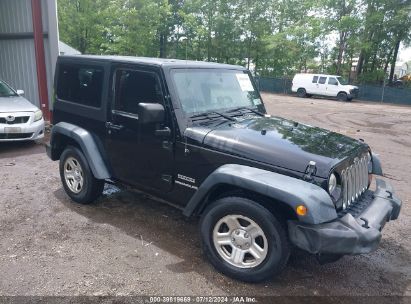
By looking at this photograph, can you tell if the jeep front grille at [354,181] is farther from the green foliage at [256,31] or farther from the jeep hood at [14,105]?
the green foliage at [256,31]

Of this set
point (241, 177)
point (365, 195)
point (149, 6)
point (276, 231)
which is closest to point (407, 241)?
point (365, 195)

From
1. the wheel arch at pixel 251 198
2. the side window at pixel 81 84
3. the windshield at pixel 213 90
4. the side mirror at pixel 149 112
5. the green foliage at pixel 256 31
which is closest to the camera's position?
the wheel arch at pixel 251 198

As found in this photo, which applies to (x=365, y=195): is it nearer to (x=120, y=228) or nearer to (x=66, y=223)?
(x=120, y=228)

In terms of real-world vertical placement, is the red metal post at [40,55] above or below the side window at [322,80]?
above

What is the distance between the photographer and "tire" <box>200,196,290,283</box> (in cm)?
310

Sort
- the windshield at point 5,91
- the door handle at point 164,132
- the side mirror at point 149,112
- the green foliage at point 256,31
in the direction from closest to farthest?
the side mirror at point 149,112 < the door handle at point 164,132 < the windshield at point 5,91 < the green foliage at point 256,31

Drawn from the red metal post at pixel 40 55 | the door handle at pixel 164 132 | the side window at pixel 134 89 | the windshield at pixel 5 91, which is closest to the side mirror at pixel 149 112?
the door handle at pixel 164 132

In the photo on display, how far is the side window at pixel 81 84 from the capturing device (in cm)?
451

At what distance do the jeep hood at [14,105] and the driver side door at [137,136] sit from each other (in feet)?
14.8

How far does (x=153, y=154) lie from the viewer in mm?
4008

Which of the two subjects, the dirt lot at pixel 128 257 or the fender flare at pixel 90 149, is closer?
the dirt lot at pixel 128 257

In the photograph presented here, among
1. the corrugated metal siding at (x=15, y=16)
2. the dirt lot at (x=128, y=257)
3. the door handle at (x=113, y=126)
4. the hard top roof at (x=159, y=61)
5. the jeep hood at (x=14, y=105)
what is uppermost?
the corrugated metal siding at (x=15, y=16)

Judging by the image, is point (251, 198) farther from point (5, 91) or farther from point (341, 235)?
point (5, 91)

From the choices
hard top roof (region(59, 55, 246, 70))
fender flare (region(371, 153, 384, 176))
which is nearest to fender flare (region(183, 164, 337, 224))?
hard top roof (region(59, 55, 246, 70))
